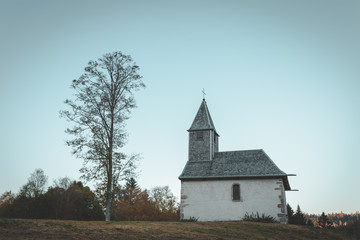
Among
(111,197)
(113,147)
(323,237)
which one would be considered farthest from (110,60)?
(323,237)

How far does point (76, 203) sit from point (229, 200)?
21.3 m

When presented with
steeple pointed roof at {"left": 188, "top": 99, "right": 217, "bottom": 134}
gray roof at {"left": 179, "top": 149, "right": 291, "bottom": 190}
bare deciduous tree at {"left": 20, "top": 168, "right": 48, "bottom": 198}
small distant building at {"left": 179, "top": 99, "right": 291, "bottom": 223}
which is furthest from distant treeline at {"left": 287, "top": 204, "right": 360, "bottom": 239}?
bare deciduous tree at {"left": 20, "top": 168, "right": 48, "bottom": 198}

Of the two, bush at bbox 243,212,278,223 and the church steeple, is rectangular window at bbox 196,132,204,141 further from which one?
bush at bbox 243,212,278,223

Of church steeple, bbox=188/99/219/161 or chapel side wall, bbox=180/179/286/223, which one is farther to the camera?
church steeple, bbox=188/99/219/161

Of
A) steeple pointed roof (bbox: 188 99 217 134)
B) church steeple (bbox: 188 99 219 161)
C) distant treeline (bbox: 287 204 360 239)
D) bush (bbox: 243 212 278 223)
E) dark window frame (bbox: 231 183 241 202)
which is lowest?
distant treeline (bbox: 287 204 360 239)

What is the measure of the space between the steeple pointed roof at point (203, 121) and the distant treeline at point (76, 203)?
9.51 metres

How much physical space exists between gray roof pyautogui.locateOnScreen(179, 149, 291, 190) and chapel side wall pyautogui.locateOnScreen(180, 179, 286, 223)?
22.1 inches

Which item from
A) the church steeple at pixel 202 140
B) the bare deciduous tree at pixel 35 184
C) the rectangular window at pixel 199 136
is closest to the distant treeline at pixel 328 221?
the church steeple at pixel 202 140

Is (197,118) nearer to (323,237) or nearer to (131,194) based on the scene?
(323,237)

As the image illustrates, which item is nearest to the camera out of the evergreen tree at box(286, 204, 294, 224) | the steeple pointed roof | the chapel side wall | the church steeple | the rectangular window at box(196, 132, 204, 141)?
the chapel side wall

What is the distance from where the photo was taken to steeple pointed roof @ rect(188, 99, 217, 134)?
102 feet

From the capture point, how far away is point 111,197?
65.5 feet

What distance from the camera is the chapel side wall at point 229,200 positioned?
24.8 metres

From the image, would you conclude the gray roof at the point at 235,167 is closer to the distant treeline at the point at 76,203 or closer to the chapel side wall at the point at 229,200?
the chapel side wall at the point at 229,200
